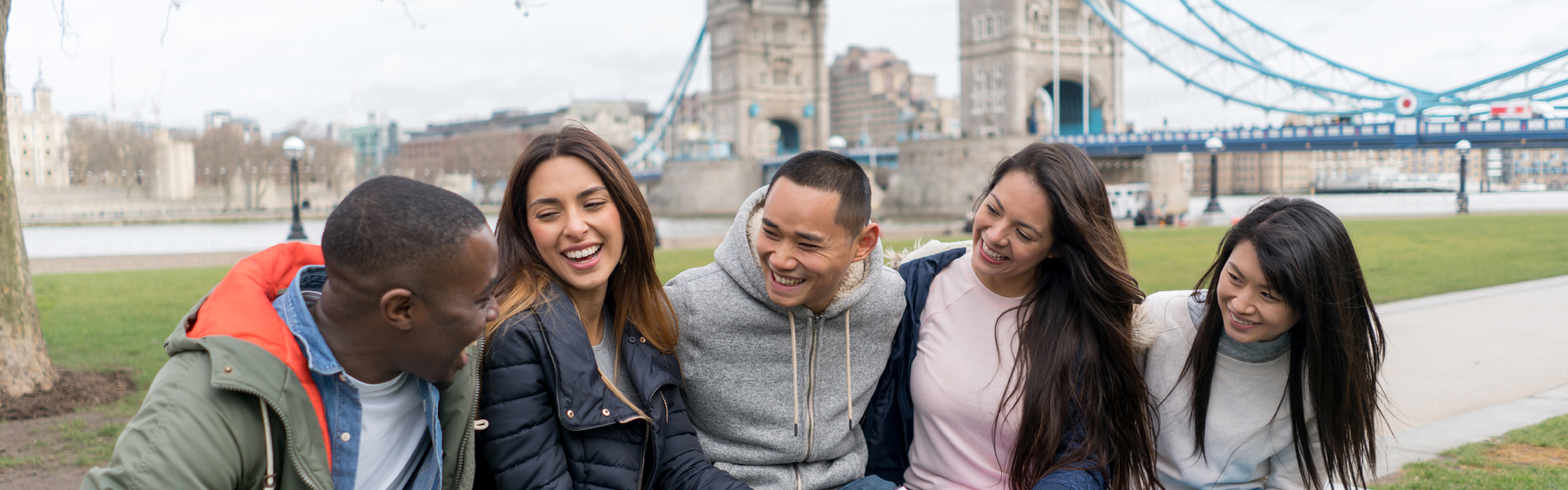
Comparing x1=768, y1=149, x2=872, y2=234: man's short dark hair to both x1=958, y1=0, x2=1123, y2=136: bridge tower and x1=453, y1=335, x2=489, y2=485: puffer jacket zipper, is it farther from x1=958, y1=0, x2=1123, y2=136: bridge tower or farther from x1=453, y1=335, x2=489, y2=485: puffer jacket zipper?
x1=958, y1=0, x2=1123, y2=136: bridge tower

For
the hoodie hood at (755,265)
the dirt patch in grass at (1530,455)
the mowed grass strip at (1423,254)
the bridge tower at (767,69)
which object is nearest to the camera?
the hoodie hood at (755,265)

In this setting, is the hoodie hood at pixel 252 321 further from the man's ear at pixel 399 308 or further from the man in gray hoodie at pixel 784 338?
the man in gray hoodie at pixel 784 338

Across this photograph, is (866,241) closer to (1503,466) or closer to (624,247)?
(624,247)

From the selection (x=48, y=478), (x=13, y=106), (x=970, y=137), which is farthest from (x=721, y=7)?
(x=48, y=478)

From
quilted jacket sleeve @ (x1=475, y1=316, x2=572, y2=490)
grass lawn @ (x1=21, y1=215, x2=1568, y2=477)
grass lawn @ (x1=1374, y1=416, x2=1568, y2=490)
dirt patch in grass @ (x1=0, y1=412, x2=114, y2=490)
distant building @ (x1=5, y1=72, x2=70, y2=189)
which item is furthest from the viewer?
distant building @ (x1=5, y1=72, x2=70, y2=189)

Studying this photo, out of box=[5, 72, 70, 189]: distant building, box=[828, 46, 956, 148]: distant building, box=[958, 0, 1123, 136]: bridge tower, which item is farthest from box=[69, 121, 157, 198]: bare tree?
box=[828, 46, 956, 148]: distant building

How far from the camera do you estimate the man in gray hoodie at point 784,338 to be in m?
2.49

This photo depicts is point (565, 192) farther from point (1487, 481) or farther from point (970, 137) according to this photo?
point (970, 137)

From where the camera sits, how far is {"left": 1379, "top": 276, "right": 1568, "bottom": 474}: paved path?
414 cm

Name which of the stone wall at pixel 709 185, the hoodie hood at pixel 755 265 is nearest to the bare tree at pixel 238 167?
the stone wall at pixel 709 185

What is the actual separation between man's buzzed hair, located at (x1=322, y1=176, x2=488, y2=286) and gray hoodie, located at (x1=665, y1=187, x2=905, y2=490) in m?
1.02

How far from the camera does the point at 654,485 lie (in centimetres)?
248

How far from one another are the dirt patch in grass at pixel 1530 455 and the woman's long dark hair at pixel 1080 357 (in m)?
2.07

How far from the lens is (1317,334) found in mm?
2410
